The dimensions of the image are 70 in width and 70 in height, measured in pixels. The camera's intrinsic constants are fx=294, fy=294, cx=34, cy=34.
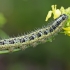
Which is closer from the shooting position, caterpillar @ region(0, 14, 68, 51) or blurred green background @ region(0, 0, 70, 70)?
caterpillar @ region(0, 14, 68, 51)

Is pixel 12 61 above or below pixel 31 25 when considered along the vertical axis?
below

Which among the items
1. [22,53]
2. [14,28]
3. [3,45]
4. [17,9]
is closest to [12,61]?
[22,53]

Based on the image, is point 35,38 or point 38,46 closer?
point 35,38

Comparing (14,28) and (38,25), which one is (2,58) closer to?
(14,28)

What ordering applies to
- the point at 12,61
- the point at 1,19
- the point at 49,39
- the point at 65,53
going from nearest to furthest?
1. the point at 49,39
2. the point at 1,19
3. the point at 65,53
4. the point at 12,61

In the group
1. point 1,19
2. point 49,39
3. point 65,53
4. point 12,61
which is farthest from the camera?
point 12,61
